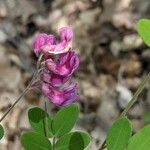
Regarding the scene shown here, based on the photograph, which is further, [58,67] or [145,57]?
[145,57]

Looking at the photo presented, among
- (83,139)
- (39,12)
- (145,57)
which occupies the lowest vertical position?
(145,57)

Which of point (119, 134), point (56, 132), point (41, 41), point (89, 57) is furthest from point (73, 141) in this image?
point (89, 57)

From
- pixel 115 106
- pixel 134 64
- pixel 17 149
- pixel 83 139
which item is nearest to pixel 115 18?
pixel 134 64

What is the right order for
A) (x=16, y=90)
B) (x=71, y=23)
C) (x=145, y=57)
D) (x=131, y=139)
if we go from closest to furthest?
(x=131, y=139), (x=16, y=90), (x=145, y=57), (x=71, y=23)

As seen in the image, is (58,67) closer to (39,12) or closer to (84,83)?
(84,83)

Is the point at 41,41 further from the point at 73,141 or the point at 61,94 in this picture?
the point at 73,141

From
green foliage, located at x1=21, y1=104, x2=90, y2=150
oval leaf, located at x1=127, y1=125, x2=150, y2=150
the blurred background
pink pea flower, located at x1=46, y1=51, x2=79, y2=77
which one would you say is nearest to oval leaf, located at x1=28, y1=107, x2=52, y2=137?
green foliage, located at x1=21, y1=104, x2=90, y2=150

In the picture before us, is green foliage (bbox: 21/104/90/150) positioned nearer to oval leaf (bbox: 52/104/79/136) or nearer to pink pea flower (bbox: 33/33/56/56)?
oval leaf (bbox: 52/104/79/136)

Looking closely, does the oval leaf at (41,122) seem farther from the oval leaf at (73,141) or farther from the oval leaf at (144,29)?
the oval leaf at (144,29)
